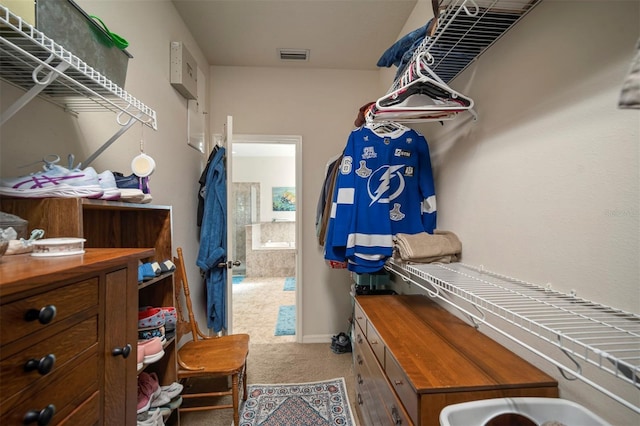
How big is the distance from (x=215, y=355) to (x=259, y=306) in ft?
7.04

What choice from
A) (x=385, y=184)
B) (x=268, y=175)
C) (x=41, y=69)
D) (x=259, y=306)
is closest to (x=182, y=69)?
(x=41, y=69)

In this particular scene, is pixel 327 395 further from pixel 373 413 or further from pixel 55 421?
pixel 55 421

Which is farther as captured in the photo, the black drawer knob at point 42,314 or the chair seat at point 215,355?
the chair seat at point 215,355

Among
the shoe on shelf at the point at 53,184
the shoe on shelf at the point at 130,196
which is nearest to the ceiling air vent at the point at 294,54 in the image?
the shoe on shelf at the point at 130,196

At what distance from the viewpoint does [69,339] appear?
20.9 inches

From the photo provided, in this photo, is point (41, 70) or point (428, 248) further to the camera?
point (428, 248)

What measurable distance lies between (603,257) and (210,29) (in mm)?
2678

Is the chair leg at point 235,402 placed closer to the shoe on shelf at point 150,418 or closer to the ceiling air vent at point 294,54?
the shoe on shelf at point 150,418

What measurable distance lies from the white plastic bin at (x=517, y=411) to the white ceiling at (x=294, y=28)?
7.51 feet

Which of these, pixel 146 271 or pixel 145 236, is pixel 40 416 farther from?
pixel 145 236

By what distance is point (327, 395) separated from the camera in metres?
1.80

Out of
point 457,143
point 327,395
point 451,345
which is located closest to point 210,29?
point 457,143

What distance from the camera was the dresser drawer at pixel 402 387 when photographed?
30.4 inches

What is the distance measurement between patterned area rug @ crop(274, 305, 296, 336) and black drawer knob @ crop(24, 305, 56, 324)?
257 cm
